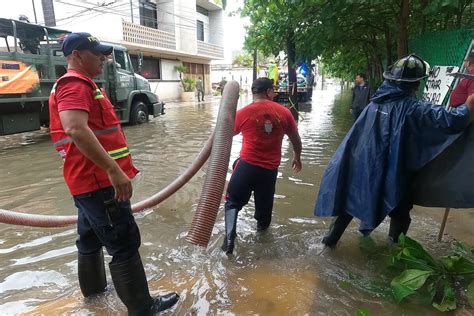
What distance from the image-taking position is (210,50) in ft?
101

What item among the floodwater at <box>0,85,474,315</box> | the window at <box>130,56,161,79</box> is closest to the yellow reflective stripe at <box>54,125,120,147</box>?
the floodwater at <box>0,85,474,315</box>

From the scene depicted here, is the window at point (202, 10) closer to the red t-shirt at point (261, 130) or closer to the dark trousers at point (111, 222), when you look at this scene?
the red t-shirt at point (261, 130)

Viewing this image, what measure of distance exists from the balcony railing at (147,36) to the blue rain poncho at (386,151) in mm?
19765

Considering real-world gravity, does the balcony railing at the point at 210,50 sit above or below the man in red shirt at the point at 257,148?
above

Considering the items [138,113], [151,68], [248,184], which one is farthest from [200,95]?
[248,184]

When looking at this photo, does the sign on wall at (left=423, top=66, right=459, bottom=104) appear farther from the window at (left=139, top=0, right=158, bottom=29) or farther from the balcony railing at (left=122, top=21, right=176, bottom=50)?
the window at (left=139, top=0, right=158, bottom=29)

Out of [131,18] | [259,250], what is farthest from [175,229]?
[131,18]

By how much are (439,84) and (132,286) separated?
516 cm

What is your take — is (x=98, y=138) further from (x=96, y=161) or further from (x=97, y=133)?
(x=96, y=161)

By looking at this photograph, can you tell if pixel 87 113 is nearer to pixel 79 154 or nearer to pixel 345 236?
pixel 79 154

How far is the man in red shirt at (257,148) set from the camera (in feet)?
11.4

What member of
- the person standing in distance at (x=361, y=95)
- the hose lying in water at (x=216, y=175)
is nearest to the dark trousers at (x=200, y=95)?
the person standing in distance at (x=361, y=95)

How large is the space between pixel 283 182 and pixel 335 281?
9.64 feet

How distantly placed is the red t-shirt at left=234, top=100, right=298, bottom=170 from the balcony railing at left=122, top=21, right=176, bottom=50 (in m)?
18.9
